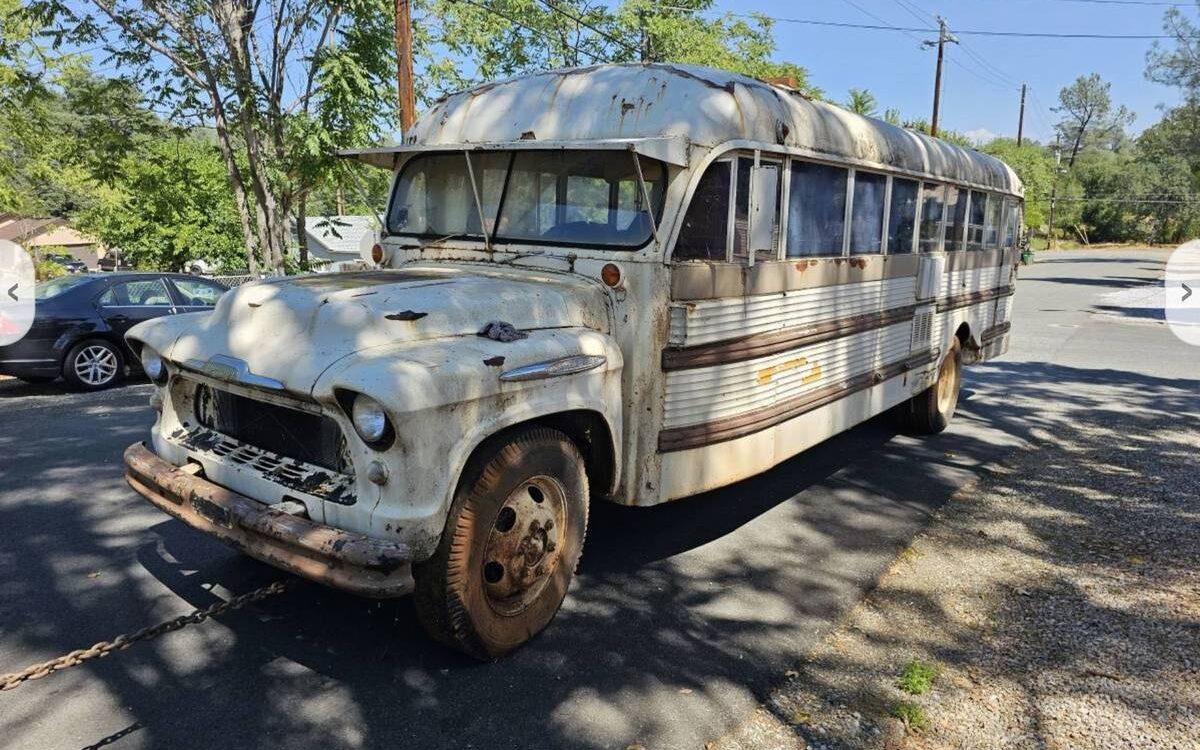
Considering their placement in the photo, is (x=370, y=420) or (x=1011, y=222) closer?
(x=370, y=420)

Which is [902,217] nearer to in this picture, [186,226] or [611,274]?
[611,274]

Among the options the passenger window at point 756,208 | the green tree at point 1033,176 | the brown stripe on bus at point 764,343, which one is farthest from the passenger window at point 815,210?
the green tree at point 1033,176

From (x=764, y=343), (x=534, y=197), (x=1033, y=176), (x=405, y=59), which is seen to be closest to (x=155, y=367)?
(x=534, y=197)

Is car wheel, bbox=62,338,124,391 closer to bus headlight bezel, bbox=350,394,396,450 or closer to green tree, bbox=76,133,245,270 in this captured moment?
bus headlight bezel, bbox=350,394,396,450

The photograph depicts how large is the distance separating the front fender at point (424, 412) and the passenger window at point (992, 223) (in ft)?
21.6

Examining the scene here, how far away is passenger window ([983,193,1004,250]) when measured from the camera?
804cm

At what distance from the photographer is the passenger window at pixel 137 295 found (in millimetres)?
9617

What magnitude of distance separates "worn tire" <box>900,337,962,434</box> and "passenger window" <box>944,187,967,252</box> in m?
0.95

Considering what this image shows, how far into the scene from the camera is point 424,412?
9.16ft

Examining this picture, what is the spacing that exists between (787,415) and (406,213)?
8.48 feet

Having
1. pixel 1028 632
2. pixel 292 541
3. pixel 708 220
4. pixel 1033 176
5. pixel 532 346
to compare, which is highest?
pixel 1033 176

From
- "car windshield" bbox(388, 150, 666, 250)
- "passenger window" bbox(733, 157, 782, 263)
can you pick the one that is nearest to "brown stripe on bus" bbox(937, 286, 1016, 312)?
"passenger window" bbox(733, 157, 782, 263)

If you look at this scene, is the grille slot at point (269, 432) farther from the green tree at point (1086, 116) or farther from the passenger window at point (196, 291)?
the green tree at point (1086, 116)

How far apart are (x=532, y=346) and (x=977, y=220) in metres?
6.12
